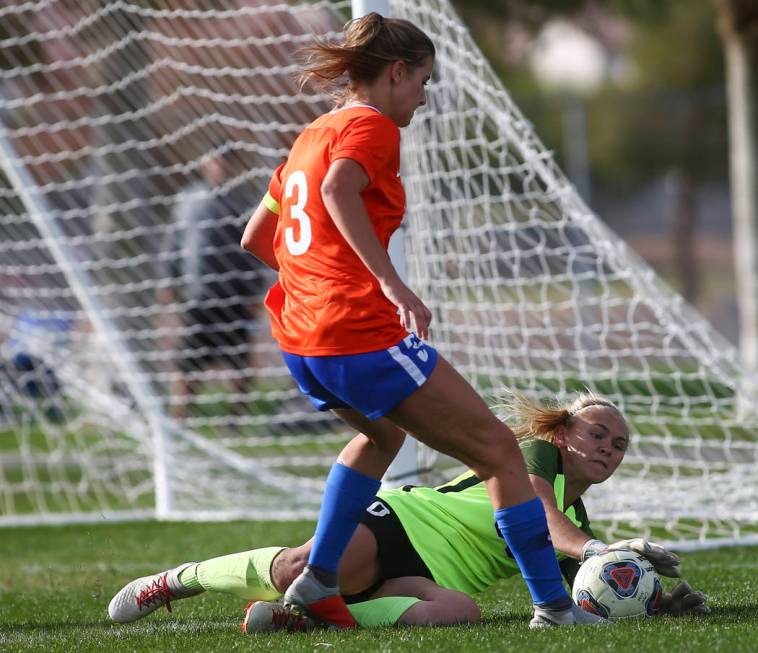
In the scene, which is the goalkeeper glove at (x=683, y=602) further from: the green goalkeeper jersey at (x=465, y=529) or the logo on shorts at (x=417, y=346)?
the logo on shorts at (x=417, y=346)

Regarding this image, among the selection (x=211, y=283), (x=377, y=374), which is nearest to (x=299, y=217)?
(x=377, y=374)

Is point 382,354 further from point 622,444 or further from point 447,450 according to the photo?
point 622,444

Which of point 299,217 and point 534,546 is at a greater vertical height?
point 299,217

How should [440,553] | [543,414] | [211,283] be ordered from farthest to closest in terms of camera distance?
1. [211,283]
2. [543,414]
3. [440,553]

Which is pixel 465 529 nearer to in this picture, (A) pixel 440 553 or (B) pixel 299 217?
(A) pixel 440 553

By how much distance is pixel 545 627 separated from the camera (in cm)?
314

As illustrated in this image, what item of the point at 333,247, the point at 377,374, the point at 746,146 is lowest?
the point at 377,374

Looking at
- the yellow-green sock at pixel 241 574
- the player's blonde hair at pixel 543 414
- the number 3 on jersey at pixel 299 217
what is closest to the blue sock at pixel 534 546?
the player's blonde hair at pixel 543 414

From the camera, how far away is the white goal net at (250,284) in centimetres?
536

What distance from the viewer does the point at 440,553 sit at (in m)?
3.57

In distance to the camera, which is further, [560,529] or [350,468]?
[560,529]

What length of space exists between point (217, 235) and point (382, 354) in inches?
199

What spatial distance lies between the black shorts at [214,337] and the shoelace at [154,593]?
3.82 metres

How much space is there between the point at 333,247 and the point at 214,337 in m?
4.76
